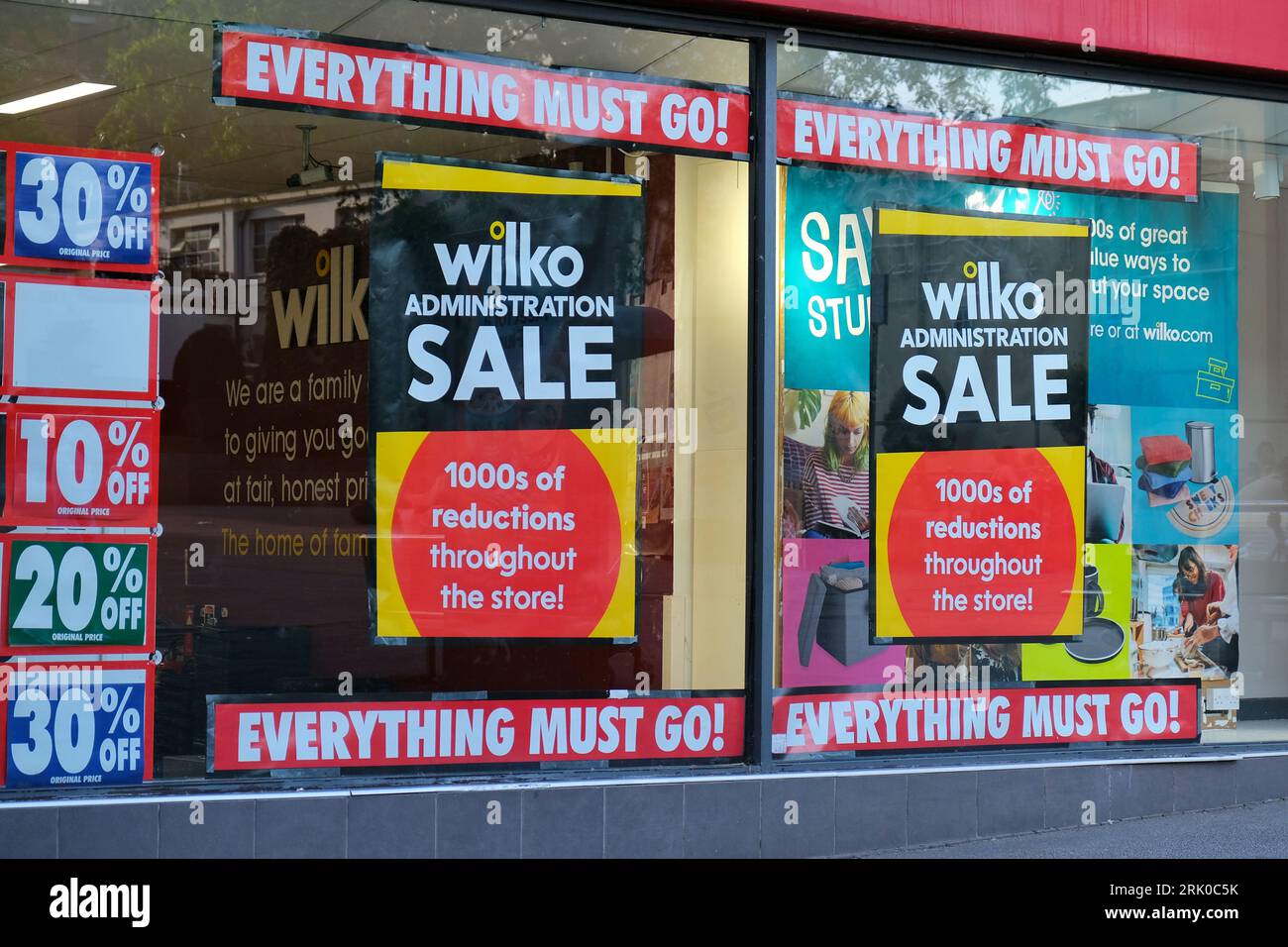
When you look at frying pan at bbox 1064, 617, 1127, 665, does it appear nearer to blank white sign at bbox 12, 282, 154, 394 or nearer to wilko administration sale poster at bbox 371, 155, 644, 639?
wilko administration sale poster at bbox 371, 155, 644, 639

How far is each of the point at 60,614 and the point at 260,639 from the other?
2.35 ft

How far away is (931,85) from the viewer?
6312mm

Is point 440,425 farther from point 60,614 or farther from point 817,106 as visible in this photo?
point 817,106

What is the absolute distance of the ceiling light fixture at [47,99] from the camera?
5.18 meters

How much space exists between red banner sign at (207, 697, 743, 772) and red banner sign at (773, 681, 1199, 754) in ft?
1.09

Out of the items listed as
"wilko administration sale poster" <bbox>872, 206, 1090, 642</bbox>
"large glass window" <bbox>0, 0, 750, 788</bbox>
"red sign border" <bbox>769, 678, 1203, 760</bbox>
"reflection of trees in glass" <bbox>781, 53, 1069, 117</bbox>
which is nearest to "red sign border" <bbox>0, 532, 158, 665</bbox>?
"large glass window" <bbox>0, 0, 750, 788</bbox>

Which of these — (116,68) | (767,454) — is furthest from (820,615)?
(116,68)

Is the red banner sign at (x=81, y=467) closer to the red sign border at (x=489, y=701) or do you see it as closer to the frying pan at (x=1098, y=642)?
the red sign border at (x=489, y=701)

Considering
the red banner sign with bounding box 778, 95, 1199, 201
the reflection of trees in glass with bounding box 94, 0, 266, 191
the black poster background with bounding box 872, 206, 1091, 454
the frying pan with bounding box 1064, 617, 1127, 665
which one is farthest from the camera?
the frying pan with bounding box 1064, 617, 1127, 665

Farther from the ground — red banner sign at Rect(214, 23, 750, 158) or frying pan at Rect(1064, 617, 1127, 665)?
red banner sign at Rect(214, 23, 750, 158)

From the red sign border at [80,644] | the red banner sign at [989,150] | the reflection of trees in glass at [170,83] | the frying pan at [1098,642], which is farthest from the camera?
the frying pan at [1098,642]

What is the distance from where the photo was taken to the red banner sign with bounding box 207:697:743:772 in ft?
17.8

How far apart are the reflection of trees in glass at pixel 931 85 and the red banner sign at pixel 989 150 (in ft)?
0.19

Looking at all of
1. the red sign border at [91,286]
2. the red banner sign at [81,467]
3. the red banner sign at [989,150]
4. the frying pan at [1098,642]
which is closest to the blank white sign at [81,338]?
the red sign border at [91,286]
